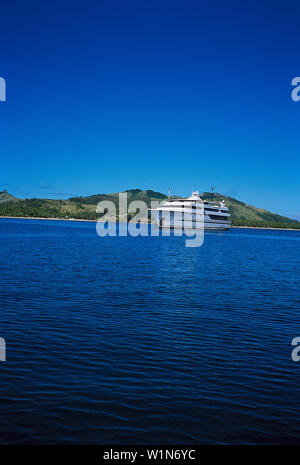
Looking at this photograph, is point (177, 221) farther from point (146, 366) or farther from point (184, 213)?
point (146, 366)

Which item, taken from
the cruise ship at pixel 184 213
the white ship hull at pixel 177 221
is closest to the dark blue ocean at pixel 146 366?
the cruise ship at pixel 184 213

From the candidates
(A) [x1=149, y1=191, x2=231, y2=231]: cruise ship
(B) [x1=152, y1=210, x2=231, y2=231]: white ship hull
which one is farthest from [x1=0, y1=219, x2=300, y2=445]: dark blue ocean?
(B) [x1=152, y1=210, x2=231, y2=231]: white ship hull

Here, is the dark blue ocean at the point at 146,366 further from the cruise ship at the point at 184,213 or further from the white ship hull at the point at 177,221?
the white ship hull at the point at 177,221

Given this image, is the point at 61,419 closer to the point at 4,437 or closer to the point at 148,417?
the point at 4,437

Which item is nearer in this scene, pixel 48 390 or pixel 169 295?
pixel 48 390

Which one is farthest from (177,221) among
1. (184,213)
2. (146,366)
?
(146,366)

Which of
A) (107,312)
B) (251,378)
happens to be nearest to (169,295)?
(107,312)

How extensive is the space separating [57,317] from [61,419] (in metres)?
10.4

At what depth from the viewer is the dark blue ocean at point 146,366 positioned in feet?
32.9

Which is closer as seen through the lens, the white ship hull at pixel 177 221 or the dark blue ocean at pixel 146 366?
the dark blue ocean at pixel 146 366

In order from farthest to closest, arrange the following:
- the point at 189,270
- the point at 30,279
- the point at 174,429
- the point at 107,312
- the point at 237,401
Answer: the point at 189,270, the point at 30,279, the point at 107,312, the point at 237,401, the point at 174,429

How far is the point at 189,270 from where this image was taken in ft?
141

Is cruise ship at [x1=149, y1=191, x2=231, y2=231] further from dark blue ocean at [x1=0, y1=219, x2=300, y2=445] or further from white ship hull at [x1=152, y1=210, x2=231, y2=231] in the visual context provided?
dark blue ocean at [x1=0, y1=219, x2=300, y2=445]

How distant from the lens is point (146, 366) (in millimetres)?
14242
